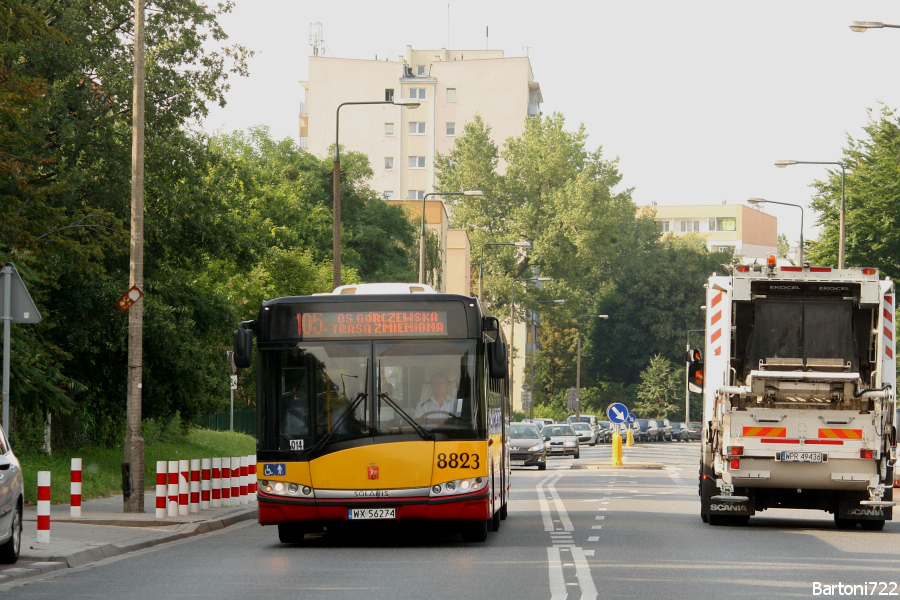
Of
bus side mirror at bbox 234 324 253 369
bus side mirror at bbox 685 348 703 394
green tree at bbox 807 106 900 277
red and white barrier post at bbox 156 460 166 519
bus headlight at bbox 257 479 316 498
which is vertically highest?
green tree at bbox 807 106 900 277

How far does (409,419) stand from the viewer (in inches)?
614

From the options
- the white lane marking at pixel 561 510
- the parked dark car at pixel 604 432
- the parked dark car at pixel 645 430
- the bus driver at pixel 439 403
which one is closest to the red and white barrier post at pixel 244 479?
the white lane marking at pixel 561 510

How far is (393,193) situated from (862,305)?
302 ft

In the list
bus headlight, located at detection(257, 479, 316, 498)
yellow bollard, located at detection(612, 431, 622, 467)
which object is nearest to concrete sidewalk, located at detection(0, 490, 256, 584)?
bus headlight, located at detection(257, 479, 316, 498)

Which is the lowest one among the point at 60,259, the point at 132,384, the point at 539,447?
the point at 539,447

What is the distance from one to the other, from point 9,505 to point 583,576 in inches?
214

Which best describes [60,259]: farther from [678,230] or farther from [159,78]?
[678,230]

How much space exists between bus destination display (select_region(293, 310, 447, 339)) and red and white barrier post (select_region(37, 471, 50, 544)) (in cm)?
319

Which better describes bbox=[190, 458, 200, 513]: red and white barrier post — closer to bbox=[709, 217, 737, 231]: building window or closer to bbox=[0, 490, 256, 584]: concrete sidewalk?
bbox=[0, 490, 256, 584]: concrete sidewalk

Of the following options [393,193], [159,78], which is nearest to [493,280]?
[393,193]

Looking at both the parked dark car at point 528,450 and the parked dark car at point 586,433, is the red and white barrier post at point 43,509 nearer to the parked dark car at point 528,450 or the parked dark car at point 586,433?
the parked dark car at point 528,450

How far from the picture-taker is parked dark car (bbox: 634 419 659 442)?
292 feet

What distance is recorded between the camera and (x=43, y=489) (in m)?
15.2

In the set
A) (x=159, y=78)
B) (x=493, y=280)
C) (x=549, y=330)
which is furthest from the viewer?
(x=549, y=330)
